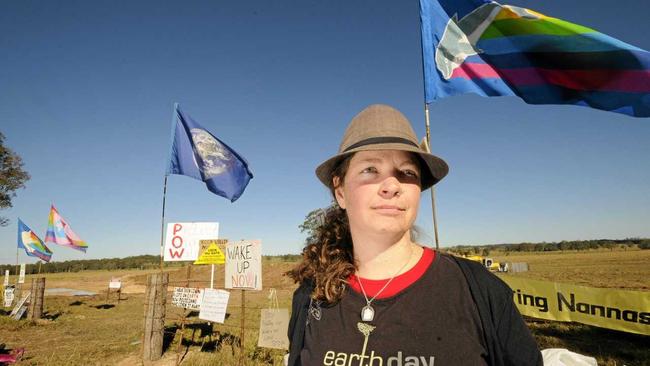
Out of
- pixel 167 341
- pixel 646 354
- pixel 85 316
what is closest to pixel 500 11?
pixel 646 354

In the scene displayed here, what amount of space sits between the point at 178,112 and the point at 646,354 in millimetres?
12125

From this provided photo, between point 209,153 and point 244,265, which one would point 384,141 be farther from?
point 209,153

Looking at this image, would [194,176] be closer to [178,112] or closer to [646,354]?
[178,112]

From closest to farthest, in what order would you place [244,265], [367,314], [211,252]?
[367,314], [244,265], [211,252]

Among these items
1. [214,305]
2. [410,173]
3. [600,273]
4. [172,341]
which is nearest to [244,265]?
[214,305]

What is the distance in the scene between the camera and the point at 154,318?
8867mm

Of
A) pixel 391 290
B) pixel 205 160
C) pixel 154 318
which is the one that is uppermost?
pixel 205 160

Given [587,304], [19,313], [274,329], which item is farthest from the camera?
[19,313]

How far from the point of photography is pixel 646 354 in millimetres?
7414

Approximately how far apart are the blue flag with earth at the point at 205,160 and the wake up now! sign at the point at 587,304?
7467 millimetres

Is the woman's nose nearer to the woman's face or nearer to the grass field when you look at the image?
the woman's face

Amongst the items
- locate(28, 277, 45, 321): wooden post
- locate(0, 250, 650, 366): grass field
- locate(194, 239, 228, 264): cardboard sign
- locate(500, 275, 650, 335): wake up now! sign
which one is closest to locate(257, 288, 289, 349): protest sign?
locate(0, 250, 650, 366): grass field

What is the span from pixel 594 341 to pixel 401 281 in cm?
1014

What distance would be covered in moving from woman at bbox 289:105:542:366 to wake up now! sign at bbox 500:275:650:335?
544 centimetres
